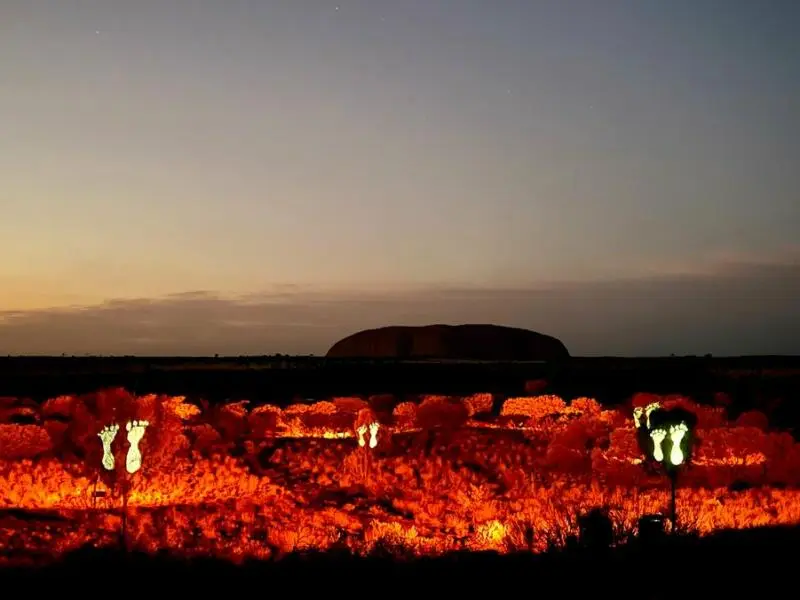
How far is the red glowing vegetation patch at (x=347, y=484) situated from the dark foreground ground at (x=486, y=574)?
4.28 ft

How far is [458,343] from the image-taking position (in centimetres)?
8650

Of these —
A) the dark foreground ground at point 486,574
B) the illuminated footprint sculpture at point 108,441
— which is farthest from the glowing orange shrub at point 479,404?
the dark foreground ground at point 486,574

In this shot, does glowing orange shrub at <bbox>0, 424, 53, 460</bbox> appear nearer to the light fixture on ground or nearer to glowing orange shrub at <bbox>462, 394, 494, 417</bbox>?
the light fixture on ground

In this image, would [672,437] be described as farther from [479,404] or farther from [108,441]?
[479,404]

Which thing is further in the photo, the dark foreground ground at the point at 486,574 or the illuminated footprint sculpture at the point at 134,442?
the illuminated footprint sculpture at the point at 134,442

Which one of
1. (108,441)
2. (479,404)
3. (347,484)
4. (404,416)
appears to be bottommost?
(347,484)

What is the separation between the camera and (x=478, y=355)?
88000mm

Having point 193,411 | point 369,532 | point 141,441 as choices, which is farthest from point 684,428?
point 193,411

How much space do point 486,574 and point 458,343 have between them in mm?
77828

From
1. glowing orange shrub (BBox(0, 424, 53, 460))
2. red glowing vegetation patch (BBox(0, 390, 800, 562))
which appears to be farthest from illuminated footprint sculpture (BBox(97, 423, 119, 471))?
glowing orange shrub (BBox(0, 424, 53, 460))

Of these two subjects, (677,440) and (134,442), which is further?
Answer: (677,440)

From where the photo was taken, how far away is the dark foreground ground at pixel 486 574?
839 cm

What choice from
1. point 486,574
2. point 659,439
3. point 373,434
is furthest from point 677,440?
point 373,434

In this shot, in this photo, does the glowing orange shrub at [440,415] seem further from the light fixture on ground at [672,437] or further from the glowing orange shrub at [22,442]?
the light fixture on ground at [672,437]
